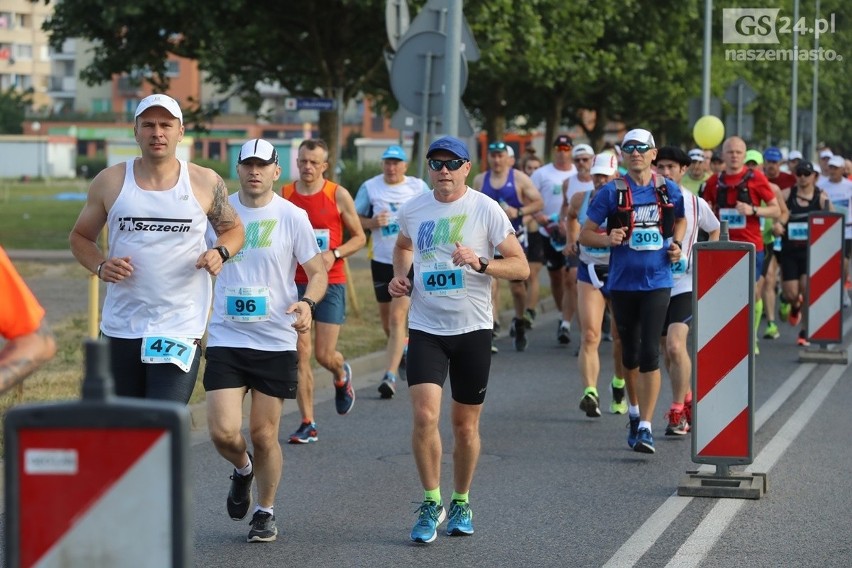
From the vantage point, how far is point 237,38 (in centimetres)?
2694

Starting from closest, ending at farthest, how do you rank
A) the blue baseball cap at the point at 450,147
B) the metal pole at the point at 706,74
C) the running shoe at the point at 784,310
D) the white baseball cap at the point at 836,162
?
the blue baseball cap at the point at 450,147
the running shoe at the point at 784,310
the white baseball cap at the point at 836,162
the metal pole at the point at 706,74

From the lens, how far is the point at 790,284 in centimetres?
1773

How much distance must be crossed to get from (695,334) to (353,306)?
9.53 metres

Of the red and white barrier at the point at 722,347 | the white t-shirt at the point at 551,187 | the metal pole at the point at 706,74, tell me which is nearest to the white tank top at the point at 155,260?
the red and white barrier at the point at 722,347

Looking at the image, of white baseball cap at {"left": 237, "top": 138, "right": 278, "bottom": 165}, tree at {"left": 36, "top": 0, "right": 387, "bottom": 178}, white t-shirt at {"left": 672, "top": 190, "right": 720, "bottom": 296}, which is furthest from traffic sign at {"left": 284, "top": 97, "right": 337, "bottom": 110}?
white baseball cap at {"left": 237, "top": 138, "right": 278, "bottom": 165}

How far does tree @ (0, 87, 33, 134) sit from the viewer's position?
123450mm

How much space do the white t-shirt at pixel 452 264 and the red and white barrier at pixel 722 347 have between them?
1544mm

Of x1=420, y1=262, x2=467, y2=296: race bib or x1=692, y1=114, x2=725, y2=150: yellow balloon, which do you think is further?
x1=692, y1=114, x2=725, y2=150: yellow balloon

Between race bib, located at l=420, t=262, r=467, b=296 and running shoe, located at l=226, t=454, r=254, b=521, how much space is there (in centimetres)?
119

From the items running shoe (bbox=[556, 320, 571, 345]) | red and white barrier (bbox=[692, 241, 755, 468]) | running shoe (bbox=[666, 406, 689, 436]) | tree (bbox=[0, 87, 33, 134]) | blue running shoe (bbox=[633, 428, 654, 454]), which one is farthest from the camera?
tree (bbox=[0, 87, 33, 134])

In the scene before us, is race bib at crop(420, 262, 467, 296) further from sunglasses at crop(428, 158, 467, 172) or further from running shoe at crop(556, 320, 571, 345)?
running shoe at crop(556, 320, 571, 345)

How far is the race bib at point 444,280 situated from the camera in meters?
7.48

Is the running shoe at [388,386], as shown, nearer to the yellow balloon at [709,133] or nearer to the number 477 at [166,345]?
the number 477 at [166,345]

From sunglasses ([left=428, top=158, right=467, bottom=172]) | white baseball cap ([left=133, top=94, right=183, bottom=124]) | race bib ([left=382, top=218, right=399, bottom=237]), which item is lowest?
race bib ([left=382, top=218, right=399, bottom=237])
